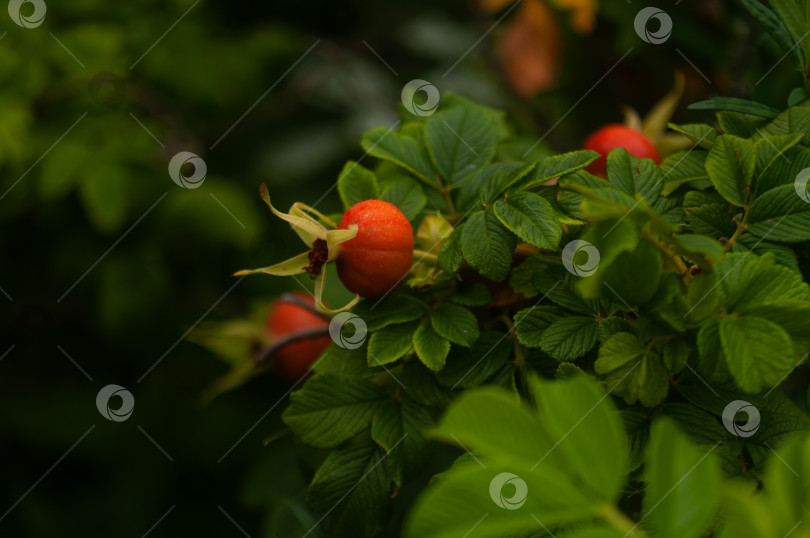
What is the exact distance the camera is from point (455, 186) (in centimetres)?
62

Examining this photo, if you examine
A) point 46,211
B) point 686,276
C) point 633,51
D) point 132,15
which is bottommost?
point 46,211

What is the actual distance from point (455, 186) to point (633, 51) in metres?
0.70

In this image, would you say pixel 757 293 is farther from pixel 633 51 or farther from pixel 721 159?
pixel 633 51

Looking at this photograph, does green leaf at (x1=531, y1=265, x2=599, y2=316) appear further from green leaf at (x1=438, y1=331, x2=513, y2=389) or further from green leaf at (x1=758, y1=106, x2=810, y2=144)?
green leaf at (x1=758, y1=106, x2=810, y2=144)

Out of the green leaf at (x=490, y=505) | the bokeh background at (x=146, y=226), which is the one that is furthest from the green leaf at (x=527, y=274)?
the bokeh background at (x=146, y=226)

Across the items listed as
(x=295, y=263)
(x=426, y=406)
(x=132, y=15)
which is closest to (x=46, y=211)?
(x=132, y=15)

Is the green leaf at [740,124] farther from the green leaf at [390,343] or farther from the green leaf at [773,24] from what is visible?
the green leaf at [390,343]
